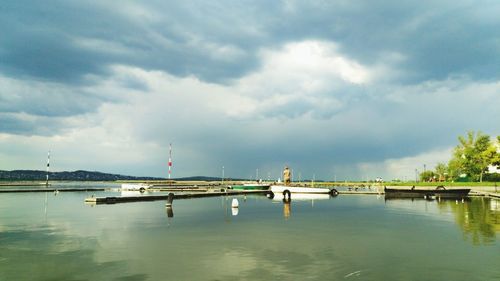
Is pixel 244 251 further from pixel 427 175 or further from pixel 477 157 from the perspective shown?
pixel 427 175

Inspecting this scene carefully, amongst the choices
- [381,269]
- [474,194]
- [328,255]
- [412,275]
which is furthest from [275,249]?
[474,194]

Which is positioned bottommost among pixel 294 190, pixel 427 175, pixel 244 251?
pixel 294 190

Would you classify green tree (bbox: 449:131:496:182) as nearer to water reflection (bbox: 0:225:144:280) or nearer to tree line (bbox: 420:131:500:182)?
tree line (bbox: 420:131:500:182)

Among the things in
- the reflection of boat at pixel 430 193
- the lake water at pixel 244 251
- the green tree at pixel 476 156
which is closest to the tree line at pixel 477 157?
the green tree at pixel 476 156

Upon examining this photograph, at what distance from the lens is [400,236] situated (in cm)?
2842

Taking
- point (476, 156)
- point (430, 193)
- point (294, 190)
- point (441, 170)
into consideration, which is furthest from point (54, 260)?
point (441, 170)

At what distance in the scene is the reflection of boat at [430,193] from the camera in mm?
88938

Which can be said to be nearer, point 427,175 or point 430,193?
point 430,193

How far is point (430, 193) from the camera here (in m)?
92.3

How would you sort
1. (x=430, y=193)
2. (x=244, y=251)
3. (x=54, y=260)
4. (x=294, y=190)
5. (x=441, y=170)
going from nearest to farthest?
(x=54, y=260) < (x=244, y=251) < (x=430, y=193) < (x=294, y=190) < (x=441, y=170)

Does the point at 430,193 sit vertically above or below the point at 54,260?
below

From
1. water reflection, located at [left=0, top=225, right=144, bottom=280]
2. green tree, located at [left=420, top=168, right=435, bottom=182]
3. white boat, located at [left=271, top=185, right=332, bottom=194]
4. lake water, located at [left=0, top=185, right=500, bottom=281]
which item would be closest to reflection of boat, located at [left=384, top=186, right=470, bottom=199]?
white boat, located at [left=271, top=185, right=332, bottom=194]

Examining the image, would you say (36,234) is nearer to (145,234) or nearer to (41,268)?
(145,234)

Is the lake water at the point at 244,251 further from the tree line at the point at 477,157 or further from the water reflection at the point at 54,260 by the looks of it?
the tree line at the point at 477,157
